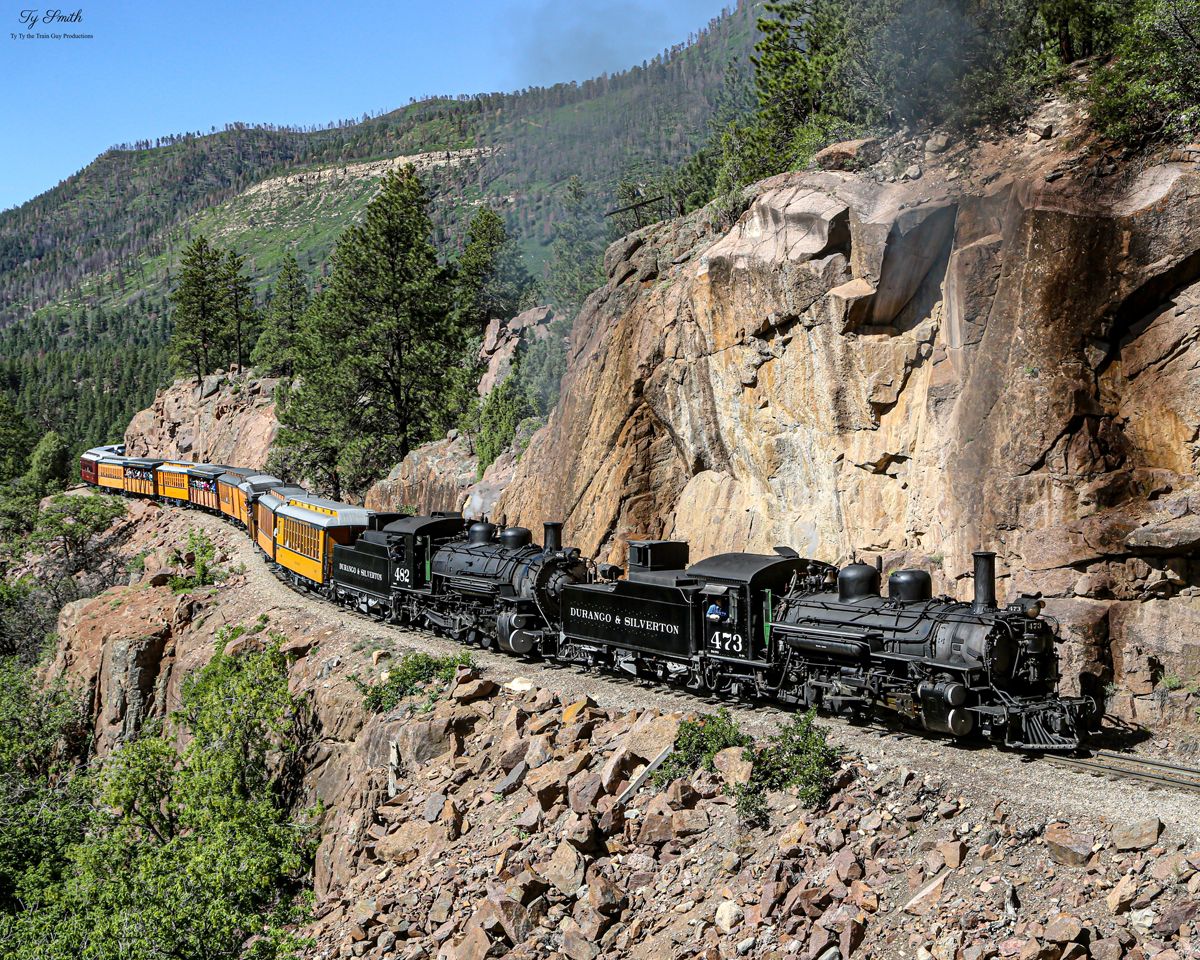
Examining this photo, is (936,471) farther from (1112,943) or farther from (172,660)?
(172,660)

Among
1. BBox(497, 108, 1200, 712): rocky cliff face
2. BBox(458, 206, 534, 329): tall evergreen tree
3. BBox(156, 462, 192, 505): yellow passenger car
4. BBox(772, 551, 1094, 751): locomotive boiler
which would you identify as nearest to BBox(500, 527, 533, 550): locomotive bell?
BBox(497, 108, 1200, 712): rocky cliff face

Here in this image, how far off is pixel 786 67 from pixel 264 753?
106ft

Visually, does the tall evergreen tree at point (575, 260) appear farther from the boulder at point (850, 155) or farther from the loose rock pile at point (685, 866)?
the loose rock pile at point (685, 866)

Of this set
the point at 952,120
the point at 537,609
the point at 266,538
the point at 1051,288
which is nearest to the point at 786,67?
the point at 952,120

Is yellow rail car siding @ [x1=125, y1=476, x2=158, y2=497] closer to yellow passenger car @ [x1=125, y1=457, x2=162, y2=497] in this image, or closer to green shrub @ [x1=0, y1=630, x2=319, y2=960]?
yellow passenger car @ [x1=125, y1=457, x2=162, y2=497]

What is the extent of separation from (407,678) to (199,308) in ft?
248

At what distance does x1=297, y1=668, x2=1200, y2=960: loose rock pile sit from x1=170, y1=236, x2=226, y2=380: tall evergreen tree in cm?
7682

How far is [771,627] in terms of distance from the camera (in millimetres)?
16500

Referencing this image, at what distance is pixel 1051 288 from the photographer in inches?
689

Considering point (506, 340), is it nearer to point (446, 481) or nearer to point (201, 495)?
point (446, 481)

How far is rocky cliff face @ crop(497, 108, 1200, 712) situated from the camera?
54.1 feet

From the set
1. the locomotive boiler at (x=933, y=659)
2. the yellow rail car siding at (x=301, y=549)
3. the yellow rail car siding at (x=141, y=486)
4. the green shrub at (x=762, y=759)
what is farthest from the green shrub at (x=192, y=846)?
the yellow rail car siding at (x=141, y=486)

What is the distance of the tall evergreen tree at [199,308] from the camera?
268 ft

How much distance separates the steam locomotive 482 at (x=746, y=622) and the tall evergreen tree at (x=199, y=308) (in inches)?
2516
